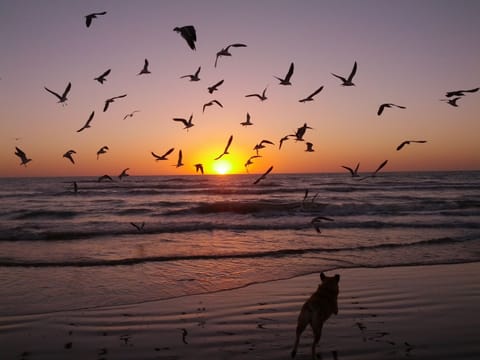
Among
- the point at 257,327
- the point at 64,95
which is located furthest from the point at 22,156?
the point at 257,327

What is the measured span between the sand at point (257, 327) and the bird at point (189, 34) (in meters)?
4.77

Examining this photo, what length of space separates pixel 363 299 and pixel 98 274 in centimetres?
610

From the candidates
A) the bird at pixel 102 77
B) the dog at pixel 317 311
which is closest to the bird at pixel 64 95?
the bird at pixel 102 77

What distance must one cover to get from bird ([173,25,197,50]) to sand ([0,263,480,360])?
4.77 meters

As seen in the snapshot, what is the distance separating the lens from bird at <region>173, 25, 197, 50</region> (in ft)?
28.0

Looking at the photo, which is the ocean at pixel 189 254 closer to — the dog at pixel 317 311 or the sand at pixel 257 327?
the sand at pixel 257 327

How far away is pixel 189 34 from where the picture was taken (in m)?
8.59

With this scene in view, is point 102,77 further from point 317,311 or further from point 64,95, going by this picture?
point 317,311

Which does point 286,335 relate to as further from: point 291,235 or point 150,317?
point 291,235

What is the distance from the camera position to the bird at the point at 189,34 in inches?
336

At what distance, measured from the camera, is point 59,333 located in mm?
6707

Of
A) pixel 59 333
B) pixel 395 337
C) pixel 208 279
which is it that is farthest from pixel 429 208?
pixel 59 333

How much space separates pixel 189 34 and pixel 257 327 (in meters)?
5.38

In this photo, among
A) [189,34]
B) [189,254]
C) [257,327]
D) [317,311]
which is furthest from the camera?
[189,254]
